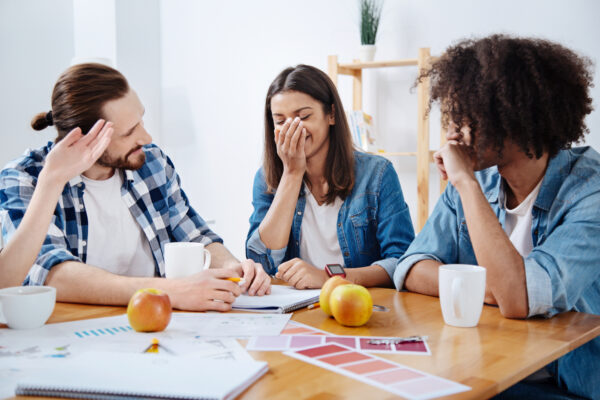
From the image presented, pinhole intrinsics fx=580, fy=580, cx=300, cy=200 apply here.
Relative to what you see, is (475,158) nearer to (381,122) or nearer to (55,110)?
(55,110)

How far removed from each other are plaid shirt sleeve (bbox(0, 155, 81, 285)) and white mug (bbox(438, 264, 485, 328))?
2.77 ft

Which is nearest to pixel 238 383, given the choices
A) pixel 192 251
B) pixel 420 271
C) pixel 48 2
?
pixel 192 251

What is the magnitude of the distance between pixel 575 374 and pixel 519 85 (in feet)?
2.00

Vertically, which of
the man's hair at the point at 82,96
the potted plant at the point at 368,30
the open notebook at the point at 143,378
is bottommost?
the open notebook at the point at 143,378

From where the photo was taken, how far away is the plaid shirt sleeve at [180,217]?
1.77 metres

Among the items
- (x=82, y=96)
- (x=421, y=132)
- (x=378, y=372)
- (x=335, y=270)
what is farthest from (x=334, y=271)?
(x=421, y=132)

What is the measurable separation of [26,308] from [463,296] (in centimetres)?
76

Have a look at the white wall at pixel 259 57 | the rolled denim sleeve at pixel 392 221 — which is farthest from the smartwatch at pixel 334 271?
the white wall at pixel 259 57

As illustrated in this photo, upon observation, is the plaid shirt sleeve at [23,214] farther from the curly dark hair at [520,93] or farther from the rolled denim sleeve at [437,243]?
the curly dark hair at [520,93]

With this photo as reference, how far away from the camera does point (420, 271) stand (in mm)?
1324

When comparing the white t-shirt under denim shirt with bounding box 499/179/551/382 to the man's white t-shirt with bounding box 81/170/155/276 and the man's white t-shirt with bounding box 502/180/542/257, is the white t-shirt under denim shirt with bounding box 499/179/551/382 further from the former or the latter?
the man's white t-shirt with bounding box 81/170/155/276

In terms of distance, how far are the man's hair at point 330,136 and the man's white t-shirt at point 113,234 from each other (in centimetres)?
46

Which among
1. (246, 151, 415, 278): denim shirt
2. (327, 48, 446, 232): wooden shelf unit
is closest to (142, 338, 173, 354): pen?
(246, 151, 415, 278): denim shirt

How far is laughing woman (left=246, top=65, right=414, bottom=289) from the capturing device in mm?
1762
